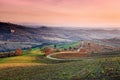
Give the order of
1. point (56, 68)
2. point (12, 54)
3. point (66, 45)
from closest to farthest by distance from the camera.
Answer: point (56, 68) < point (66, 45) < point (12, 54)

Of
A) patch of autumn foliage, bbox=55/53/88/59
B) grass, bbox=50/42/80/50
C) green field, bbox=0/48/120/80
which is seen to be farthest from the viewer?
grass, bbox=50/42/80/50

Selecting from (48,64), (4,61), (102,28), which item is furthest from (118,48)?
(4,61)

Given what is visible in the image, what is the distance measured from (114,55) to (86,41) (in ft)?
6.93

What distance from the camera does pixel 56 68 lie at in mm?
17219

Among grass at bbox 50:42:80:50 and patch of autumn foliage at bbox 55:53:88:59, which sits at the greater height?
grass at bbox 50:42:80:50

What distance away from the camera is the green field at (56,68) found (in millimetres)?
15491

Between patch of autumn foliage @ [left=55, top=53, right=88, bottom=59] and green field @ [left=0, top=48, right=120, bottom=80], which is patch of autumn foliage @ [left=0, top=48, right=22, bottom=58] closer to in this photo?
green field @ [left=0, top=48, right=120, bottom=80]

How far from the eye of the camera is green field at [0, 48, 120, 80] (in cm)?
1549

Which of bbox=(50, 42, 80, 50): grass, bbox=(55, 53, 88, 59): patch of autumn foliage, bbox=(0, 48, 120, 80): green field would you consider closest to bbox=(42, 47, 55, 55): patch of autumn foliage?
bbox=(0, 48, 120, 80): green field

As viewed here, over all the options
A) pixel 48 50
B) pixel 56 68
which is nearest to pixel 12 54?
pixel 48 50

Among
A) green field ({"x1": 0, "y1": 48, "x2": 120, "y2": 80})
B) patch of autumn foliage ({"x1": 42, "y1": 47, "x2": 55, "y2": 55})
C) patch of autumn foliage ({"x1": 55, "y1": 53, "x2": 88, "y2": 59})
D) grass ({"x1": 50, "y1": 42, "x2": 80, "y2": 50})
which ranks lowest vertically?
green field ({"x1": 0, "y1": 48, "x2": 120, "y2": 80})

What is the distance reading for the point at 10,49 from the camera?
21.2 m

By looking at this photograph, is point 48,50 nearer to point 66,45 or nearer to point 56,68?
point 66,45

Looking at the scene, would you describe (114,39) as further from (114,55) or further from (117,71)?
(117,71)
